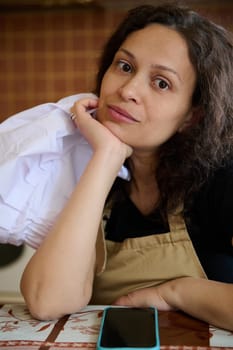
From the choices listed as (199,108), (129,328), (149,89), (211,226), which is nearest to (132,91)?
(149,89)

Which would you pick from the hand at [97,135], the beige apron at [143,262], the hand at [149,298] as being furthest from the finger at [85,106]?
the hand at [149,298]

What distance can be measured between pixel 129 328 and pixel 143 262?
260 mm

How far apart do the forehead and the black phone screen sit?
1.39 ft

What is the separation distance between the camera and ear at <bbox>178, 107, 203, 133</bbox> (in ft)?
2.82

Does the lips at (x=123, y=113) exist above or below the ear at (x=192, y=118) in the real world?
above

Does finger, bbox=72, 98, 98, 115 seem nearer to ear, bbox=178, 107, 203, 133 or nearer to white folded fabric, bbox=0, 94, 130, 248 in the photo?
white folded fabric, bbox=0, 94, 130, 248

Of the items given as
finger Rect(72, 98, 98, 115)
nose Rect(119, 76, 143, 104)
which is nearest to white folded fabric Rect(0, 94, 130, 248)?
finger Rect(72, 98, 98, 115)

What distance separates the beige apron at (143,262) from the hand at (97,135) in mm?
166

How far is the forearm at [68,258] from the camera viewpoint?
2.28 feet

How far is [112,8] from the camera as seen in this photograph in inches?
66.9

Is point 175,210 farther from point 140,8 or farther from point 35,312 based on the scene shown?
point 140,8

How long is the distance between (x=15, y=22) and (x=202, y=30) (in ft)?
3.59

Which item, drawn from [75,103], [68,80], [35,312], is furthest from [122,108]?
[68,80]

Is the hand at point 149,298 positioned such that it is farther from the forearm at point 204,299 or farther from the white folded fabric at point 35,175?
the white folded fabric at point 35,175
